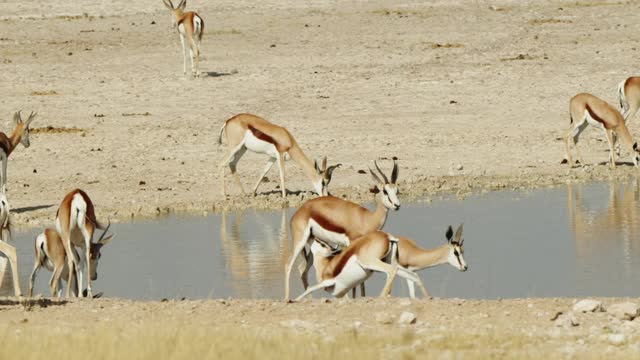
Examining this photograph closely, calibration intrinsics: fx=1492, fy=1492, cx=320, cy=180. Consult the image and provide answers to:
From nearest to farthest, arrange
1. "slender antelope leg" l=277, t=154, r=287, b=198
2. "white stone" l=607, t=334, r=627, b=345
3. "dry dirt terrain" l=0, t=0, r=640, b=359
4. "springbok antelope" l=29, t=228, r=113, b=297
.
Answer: "white stone" l=607, t=334, r=627, b=345, "dry dirt terrain" l=0, t=0, r=640, b=359, "springbok antelope" l=29, t=228, r=113, b=297, "slender antelope leg" l=277, t=154, r=287, b=198

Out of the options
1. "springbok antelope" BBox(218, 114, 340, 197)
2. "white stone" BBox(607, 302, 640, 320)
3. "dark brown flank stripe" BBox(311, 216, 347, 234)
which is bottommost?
"white stone" BBox(607, 302, 640, 320)

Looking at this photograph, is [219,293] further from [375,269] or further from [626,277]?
[626,277]

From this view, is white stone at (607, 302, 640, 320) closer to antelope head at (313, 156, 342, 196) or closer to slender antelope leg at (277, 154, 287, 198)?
antelope head at (313, 156, 342, 196)

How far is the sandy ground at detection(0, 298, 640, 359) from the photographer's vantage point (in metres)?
7.84

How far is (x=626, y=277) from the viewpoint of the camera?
39.0 ft

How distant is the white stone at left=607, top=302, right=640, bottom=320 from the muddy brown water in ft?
6.03

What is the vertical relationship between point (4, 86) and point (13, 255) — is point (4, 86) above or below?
above

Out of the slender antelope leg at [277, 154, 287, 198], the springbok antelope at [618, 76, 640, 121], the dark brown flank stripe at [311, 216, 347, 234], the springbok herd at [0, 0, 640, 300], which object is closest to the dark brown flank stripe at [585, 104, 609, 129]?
the springbok antelope at [618, 76, 640, 121]

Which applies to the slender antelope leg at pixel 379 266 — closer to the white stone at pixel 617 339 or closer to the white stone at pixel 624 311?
the white stone at pixel 624 311

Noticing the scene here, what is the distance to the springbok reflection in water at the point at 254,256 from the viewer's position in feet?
39.6

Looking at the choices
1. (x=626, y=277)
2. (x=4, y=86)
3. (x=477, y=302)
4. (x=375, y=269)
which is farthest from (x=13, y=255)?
(x=4, y=86)

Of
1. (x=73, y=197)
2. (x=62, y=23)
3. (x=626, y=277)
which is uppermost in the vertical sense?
(x=62, y=23)

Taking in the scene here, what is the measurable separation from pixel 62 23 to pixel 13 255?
67.8ft

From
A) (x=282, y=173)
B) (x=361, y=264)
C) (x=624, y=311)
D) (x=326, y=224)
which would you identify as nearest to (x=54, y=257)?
(x=326, y=224)
